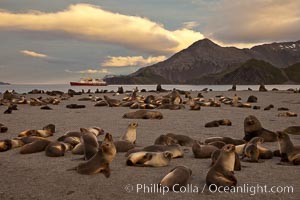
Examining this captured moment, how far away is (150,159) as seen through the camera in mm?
6812

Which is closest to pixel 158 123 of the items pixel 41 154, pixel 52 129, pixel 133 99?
pixel 52 129

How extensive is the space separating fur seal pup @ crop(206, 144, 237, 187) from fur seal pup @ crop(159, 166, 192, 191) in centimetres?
36

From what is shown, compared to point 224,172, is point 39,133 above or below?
below

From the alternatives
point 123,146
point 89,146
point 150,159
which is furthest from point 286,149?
point 89,146

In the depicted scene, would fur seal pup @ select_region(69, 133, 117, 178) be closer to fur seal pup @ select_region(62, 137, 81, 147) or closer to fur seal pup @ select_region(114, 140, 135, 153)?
fur seal pup @ select_region(114, 140, 135, 153)

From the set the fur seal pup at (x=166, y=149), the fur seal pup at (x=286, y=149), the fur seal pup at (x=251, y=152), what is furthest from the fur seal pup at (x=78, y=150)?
the fur seal pup at (x=286, y=149)

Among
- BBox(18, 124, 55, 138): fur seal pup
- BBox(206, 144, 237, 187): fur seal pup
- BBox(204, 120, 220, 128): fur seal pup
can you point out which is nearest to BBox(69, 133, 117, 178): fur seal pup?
BBox(206, 144, 237, 187): fur seal pup

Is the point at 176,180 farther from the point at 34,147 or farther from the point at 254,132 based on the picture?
the point at 254,132

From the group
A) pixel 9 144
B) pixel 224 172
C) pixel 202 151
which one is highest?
pixel 224 172

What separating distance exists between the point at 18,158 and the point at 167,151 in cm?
338

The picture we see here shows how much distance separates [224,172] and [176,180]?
2.56 feet

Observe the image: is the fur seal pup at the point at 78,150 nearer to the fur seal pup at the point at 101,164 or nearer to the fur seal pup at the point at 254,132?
the fur seal pup at the point at 101,164

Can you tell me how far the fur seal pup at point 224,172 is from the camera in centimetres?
534

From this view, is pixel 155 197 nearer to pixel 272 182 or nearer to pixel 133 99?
pixel 272 182
